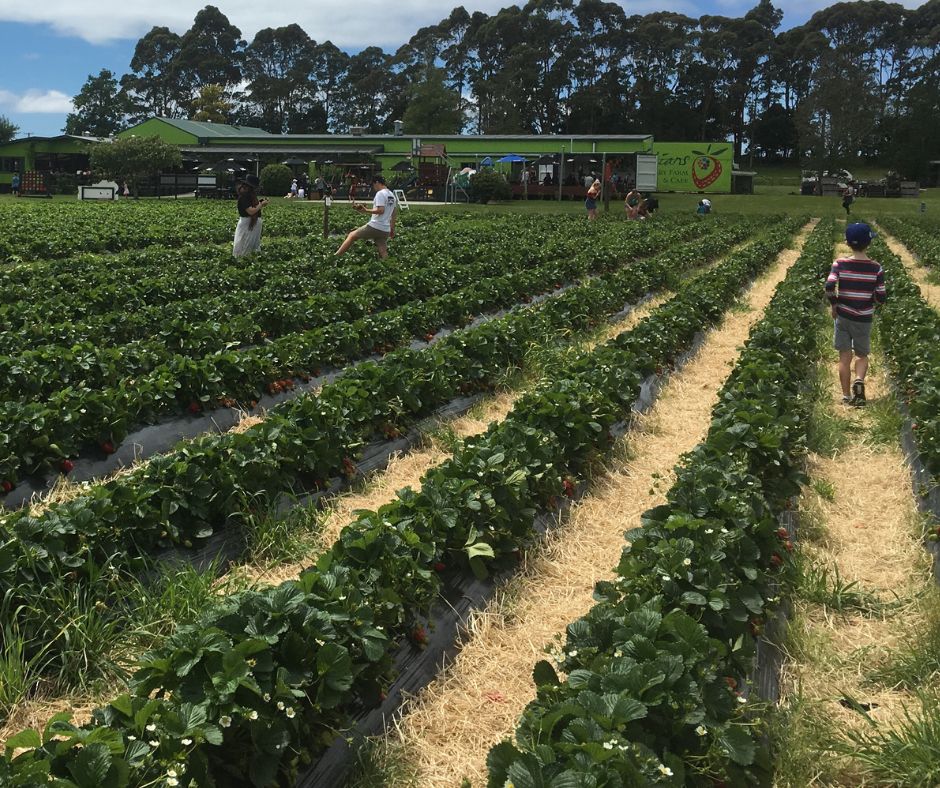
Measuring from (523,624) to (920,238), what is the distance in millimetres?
26070

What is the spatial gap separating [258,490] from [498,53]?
109 metres

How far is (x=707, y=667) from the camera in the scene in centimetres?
298

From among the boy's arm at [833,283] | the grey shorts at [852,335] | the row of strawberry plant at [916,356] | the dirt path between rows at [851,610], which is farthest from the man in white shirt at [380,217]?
the dirt path between rows at [851,610]

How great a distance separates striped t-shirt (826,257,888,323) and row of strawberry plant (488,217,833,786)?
319 cm

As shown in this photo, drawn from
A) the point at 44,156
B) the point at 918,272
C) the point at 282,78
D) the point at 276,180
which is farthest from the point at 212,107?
the point at 918,272

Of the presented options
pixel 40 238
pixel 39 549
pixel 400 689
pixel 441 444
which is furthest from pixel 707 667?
pixel 40 238

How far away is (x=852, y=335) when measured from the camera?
7992 mm

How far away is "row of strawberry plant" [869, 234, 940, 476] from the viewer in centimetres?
576

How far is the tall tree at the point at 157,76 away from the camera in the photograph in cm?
11794

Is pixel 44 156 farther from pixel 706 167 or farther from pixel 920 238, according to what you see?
pixel 920 238

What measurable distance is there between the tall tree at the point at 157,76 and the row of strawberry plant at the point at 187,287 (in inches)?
4429

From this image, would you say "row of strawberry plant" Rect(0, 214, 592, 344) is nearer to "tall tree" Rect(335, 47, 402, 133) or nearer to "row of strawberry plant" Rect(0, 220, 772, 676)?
"row of strawberry plant" Rect(0, 220, 772, 676)

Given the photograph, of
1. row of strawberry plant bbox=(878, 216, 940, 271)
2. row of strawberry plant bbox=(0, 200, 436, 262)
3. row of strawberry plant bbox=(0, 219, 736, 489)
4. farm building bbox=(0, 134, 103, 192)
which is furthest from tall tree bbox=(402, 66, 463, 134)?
row of strawberry plant bbox=(0, 219, 736, 489)

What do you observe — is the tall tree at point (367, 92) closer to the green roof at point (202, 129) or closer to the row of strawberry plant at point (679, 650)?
the green roof at point (202, 129)
